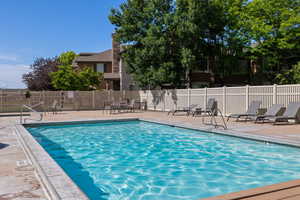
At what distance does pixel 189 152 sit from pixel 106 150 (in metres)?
2.56

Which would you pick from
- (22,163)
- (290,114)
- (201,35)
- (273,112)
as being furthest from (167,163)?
(201,35)

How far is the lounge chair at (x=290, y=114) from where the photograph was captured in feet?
35.2

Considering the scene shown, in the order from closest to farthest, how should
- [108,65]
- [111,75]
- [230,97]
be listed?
[230,97] < [111,75] < [108,65]

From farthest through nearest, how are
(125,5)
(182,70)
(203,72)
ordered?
(203,72) < (125,5) < (182,70)

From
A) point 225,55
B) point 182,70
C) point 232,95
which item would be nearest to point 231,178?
point 232,95

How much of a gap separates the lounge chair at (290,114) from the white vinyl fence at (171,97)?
57 cm

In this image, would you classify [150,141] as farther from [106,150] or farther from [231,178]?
[231,178]

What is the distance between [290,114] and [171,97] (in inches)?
391

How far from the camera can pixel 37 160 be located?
500 centimetres

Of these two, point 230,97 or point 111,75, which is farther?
point 111,75

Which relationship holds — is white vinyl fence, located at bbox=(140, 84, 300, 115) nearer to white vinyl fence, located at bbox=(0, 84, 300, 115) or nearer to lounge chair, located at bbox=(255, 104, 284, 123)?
white vinyl fence, located at bbox=(0, 84, 300, 115)

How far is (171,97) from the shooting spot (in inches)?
779

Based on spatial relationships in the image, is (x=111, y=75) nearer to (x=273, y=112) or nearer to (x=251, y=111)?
(x=251, y=111)

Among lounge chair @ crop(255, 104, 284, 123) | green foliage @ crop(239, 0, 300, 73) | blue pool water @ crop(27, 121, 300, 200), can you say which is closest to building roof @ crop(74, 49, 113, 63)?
green foliage @ crop(239, 0, 300, 73)
